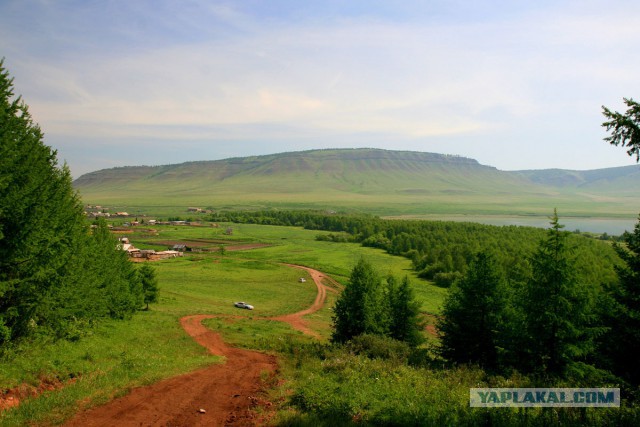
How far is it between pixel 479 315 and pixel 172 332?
19919mm

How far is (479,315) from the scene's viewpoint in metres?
22.0

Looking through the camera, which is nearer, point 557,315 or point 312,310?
point 557,315

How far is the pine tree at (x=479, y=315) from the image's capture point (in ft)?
70.3

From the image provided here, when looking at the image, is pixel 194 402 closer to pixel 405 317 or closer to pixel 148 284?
pixel 405 317

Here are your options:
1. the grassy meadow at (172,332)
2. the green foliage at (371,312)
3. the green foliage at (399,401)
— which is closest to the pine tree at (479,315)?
the green foliage at (399,401)

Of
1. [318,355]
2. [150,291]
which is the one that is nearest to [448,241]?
[150,291]

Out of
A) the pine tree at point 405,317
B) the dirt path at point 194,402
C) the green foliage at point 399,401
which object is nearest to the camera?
the green foliage at point 399,401

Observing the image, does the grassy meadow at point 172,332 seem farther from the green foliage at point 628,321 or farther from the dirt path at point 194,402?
the green foliage at point 628,321

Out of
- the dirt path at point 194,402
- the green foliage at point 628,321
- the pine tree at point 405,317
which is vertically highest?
the green foliage at point 628,321

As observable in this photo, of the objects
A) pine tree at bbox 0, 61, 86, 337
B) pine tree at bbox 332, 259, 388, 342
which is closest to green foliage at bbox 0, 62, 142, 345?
pine tree at bbox 0, 61, 86, 337

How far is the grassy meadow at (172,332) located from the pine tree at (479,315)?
1147cm

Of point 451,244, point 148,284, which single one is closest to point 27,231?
point 148,284

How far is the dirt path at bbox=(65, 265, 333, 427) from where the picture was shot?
11.1 m

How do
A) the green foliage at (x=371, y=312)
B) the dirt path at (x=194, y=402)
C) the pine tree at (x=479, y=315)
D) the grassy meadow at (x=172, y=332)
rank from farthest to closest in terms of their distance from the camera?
the green foliage at (x=371, y=312), the pine tree at (x=479, y=315), the grassy meadow at (x=172, y=332), the dirt path at (x=194, y=402)
